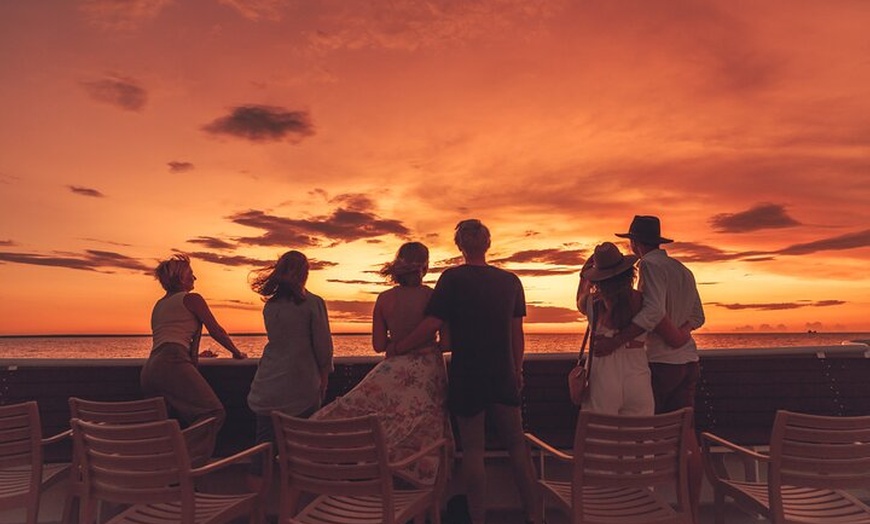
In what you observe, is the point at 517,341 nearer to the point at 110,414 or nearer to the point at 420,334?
the point at 420,334

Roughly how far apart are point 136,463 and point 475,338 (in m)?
1.75

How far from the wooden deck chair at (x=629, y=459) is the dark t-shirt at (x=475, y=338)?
0.78 meters

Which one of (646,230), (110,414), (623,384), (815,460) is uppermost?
(646,230)

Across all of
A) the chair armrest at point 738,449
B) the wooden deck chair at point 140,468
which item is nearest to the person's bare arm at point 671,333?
the chair armrest at point 738,449

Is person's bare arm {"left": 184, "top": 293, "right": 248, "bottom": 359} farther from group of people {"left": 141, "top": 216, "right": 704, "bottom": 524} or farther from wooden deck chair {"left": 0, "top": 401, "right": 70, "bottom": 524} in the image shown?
wooden deck chair {"left": 0, "top": 401, "right": 70, "bottom": 524}

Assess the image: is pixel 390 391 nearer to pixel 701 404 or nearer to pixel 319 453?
pixel 319 453

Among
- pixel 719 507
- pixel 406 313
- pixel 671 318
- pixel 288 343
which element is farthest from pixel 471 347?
pixel 719 507

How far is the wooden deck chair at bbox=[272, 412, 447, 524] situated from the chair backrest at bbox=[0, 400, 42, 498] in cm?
144

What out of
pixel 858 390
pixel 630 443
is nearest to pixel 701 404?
pixel 858 390

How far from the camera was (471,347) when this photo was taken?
12.4ft

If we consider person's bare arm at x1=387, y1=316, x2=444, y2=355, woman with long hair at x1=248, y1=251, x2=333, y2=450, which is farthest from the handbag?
woman with long hair at x1=248, y1=251, x2=333, y2=450

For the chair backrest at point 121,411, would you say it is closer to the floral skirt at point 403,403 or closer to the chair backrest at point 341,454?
the floral skirt at point 403,403

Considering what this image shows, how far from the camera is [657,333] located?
3.97 meters

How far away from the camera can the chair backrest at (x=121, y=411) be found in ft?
12.5
